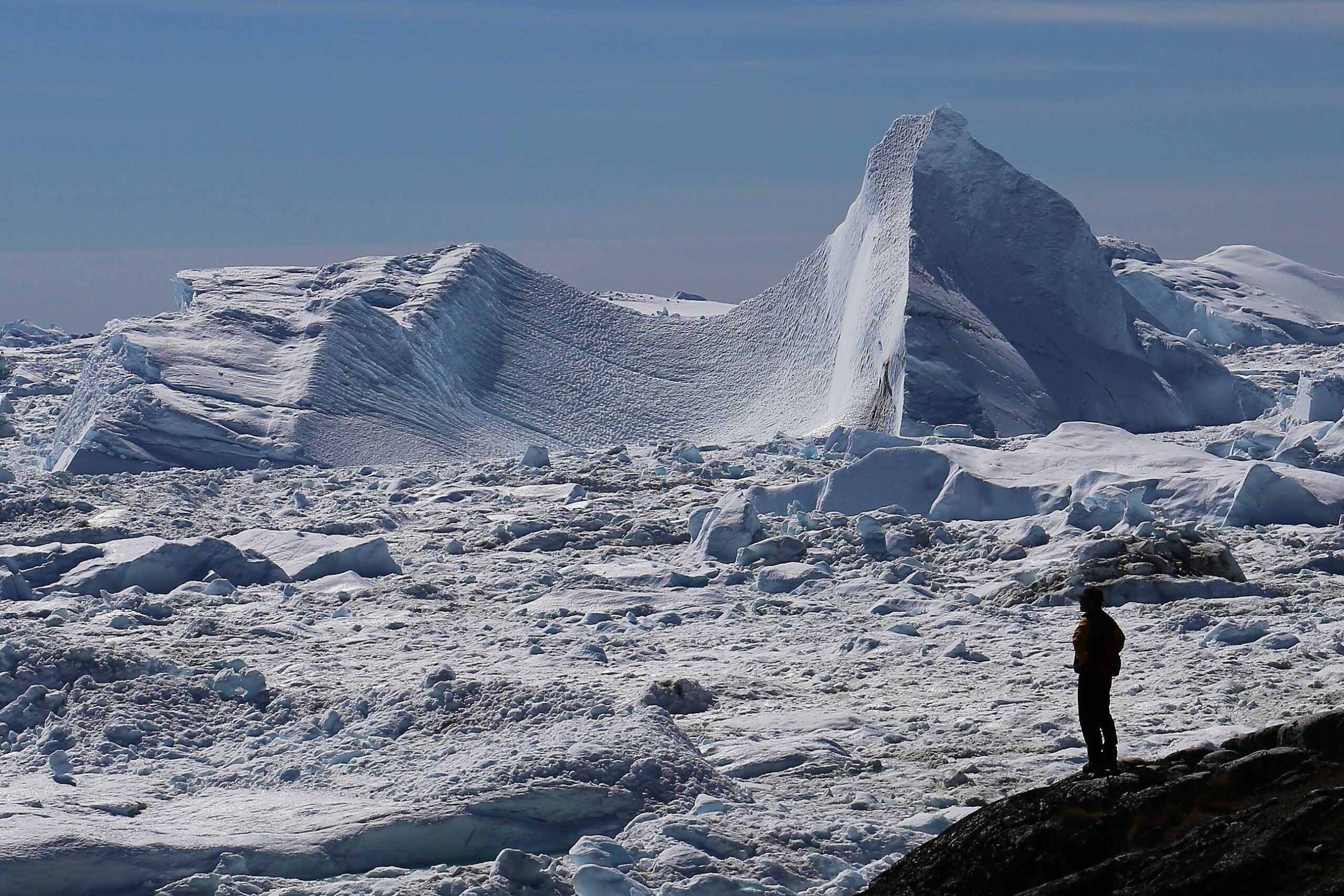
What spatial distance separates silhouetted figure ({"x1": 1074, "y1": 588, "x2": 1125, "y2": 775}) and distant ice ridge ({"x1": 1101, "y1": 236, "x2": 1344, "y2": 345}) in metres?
30.7

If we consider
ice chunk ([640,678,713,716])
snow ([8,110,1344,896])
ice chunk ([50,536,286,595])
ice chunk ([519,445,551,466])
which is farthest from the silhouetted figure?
ice chunk ([519,445,551,466])

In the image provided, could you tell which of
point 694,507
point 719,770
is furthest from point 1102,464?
point 719,770

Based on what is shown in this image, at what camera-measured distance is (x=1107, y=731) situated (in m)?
4.71

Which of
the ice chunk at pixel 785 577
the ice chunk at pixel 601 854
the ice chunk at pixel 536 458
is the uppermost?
the ice chunk at pixel 536 458

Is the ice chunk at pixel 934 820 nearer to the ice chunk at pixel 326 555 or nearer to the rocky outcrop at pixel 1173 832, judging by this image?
the rocky outcrop at pixel 1173 832

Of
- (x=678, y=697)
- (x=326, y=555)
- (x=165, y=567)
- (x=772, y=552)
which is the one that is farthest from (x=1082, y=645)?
(x=165, y=567)

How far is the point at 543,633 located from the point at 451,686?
2590 millimetres

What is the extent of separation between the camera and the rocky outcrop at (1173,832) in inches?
144

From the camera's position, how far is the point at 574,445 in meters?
24.7

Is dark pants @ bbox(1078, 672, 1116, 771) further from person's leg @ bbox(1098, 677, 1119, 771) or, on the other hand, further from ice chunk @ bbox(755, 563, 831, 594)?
ice chunk @ bbox(755, 563, 831, 594)

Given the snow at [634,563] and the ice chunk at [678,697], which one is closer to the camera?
the snow at [634,563]

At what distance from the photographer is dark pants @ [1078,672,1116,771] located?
470 cm

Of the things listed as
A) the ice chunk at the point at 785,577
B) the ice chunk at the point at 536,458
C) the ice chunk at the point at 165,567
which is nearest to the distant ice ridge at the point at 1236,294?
the ice chunk at the point at 536,458

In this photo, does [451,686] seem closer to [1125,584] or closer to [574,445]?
[1125,584]
